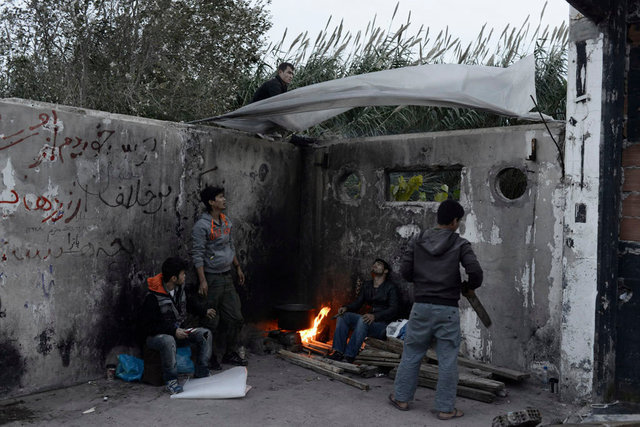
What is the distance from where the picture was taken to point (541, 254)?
5.78 meters

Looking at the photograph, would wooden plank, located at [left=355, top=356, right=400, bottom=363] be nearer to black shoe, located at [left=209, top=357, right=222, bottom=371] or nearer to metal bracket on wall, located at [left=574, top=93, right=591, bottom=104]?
black shoe, located at [left=209, top=357, right=222, bottom=371]

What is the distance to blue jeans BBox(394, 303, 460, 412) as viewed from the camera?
Answer: 4.82 metres

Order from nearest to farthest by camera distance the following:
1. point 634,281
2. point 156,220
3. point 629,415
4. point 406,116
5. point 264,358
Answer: point 629,415 → point 634,281 → point 156,220 → point 264,358 → point 406,116

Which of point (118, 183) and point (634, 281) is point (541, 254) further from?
point (118, 183)

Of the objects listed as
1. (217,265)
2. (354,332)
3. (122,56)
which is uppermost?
(122,56)

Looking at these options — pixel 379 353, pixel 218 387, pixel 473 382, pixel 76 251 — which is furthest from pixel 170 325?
pixel 473 382

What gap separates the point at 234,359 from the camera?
6473mm

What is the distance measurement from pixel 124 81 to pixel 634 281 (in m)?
9.48

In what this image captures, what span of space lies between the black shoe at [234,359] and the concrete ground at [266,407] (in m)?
0.61

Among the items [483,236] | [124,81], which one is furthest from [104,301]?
[124,81]

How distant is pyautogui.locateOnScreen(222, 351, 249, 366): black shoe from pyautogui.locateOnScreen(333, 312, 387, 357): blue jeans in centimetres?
103

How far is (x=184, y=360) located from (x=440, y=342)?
2.51m

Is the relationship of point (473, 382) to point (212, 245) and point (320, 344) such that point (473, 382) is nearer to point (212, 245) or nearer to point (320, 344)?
point (320, 344)

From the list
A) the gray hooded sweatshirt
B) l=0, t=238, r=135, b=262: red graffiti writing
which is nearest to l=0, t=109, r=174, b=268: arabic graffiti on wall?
l=0, t=238, r=135, b=262: red graffiti writing
